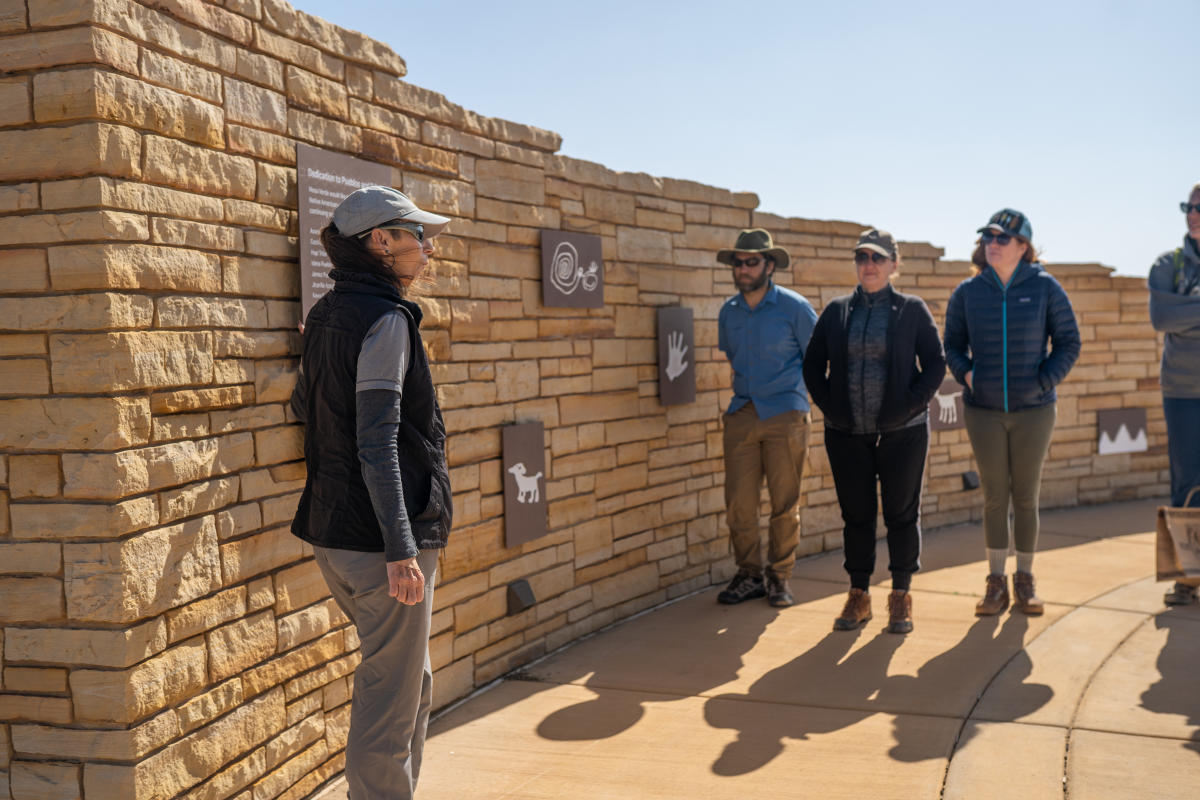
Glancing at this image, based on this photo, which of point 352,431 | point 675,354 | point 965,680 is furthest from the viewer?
point 675,354

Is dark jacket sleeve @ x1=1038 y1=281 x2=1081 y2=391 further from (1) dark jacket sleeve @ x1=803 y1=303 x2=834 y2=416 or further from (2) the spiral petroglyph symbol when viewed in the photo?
(2) the spiral petroglyph symbol

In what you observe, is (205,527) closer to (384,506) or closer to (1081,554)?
(384,506)

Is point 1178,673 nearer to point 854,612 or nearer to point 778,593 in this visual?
point 854,612

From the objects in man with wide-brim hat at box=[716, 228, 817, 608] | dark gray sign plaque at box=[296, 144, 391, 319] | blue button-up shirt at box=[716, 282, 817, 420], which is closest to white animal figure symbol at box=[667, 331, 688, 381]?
man with wide-brim hat at box=[716, 228, 817, 608]

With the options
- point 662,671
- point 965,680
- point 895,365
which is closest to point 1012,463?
point 895,365

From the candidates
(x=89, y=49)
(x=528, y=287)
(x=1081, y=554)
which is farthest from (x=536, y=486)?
(x=1081, y=554)

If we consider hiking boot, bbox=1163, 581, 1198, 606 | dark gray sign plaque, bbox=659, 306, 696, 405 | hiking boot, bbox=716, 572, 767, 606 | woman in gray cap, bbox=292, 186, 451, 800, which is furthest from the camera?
dark gray sign plaque, bbox=659, 306, 696, 405

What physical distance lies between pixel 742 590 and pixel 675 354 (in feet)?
4.85

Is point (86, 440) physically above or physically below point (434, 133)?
below

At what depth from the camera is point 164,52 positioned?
2990 millimetres

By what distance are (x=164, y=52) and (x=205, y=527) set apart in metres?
1.38

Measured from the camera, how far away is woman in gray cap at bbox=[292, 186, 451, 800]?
115 inches

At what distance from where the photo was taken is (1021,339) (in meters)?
5.66

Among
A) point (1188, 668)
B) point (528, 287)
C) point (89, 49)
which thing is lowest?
point (1188, 668)
